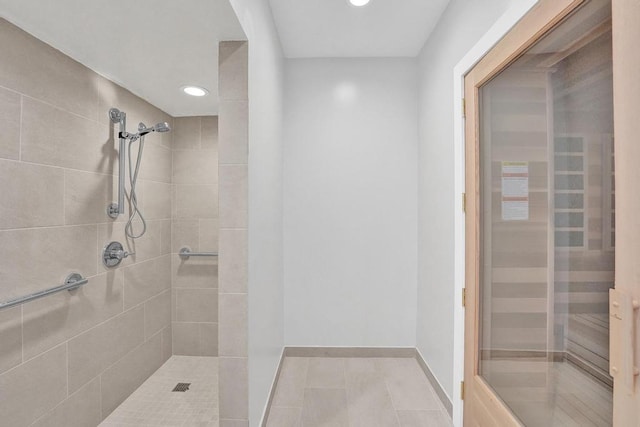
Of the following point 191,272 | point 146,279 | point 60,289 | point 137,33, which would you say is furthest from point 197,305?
point 137,33

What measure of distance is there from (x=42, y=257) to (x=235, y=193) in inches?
39.2

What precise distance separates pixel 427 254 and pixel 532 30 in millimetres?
1675

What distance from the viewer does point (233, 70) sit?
1.52m

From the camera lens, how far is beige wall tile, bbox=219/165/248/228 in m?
1.51

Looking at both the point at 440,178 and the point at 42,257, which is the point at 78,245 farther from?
the point at 440,178

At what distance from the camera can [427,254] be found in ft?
8.50

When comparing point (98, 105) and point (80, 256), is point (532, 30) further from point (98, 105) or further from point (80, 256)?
point (80, 256)

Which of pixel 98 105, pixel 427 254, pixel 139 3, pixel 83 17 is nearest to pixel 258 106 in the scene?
pixel 139 3

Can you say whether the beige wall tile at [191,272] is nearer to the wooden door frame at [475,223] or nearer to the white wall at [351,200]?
the white wall at [351,200]

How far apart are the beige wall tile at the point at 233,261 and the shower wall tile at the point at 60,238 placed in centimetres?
89

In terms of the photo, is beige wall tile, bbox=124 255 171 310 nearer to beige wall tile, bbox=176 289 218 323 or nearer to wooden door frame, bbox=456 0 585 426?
beige wall tile, bbox=176 289 218 323

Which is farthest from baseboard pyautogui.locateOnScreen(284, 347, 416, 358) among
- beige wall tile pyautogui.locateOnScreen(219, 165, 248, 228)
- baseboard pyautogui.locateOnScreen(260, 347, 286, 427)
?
beige wall tile pyautogui.locateOnScreen(219, 165, 248, 228)

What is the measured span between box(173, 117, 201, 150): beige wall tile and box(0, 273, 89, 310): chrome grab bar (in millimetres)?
1359

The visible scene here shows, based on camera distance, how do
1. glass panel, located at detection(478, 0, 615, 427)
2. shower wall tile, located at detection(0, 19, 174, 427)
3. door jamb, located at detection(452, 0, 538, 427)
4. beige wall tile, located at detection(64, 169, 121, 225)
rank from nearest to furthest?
glass panel, located at detection(478, 0, 615, 427) < shower wall tile, located at detection(0, 19, 174, 427) < beige wall tile, located at detection(64, 169, 121, 225) < door jamb, located at detection(452, 0, 538, 427)
